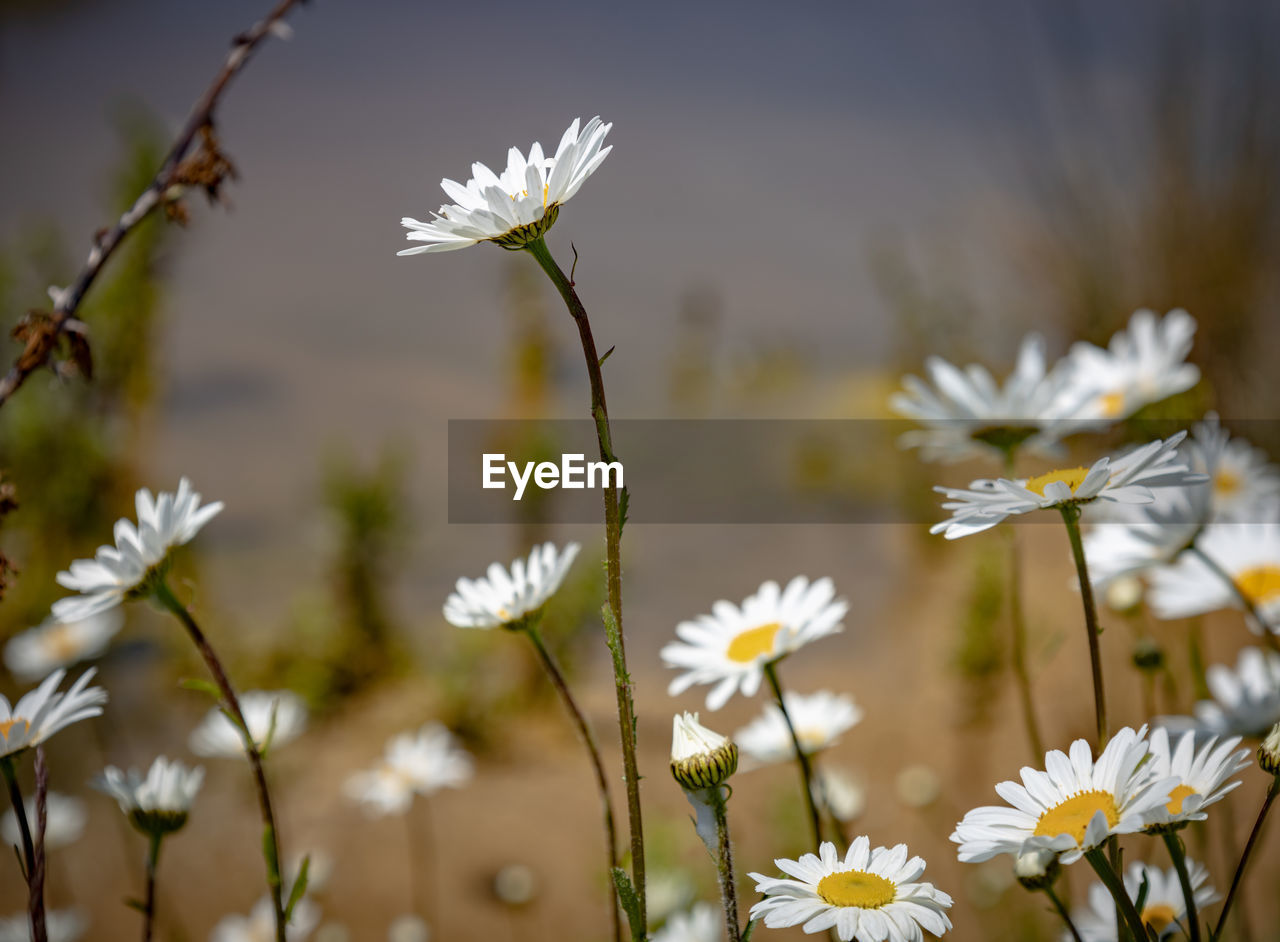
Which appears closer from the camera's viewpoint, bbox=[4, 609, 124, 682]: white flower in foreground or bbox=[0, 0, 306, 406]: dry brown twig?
bbox=[0, 0, 306, 406]: dry brown twig

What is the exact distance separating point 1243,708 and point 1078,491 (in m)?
0.25

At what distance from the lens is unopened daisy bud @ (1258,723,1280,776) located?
326 millimetres

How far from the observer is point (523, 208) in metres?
0.32

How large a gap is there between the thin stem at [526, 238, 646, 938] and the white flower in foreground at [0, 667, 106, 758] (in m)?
0.24

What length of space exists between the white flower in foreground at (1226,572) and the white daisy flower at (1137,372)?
12 cm

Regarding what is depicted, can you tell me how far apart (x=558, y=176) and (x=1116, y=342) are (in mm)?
686

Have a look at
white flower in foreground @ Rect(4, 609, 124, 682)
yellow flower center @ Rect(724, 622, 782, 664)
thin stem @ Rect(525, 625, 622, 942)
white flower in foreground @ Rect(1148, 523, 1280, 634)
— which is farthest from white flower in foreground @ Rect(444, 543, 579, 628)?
white flower in foreground @ Rect(4, 609, 124, 682)

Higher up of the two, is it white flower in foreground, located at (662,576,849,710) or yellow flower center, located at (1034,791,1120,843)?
white flower in foreground, located at (662,576,849,710)

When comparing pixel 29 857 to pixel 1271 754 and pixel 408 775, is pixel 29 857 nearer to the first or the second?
pixel 1271 754

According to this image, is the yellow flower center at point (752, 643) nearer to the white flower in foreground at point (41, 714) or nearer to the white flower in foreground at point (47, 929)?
the white flower in foreground at point (41, 714)

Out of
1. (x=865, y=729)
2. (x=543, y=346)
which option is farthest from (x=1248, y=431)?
(x=543, y=346)

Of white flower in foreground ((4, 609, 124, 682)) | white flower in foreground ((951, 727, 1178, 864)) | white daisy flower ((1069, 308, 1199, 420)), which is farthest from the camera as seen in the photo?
white flower in foreground ((4, 609, 124, 682))

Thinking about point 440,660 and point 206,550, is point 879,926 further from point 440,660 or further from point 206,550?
point 206,550

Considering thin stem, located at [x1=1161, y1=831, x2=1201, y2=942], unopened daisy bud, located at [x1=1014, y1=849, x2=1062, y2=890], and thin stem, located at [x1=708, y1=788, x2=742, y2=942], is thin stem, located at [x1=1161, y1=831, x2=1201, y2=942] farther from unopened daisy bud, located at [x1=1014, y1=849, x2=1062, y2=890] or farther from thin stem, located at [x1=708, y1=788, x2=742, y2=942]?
thin stem, located at [x1=708, y1=788, x2=742, y2=942]
